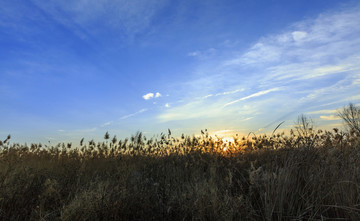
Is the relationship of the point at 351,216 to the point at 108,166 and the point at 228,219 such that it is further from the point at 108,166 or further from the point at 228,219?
the point at 108,166

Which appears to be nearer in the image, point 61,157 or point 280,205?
point 280,205

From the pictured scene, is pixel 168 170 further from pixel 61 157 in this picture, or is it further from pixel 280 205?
pixel 61 157


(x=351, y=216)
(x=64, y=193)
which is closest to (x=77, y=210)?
(x=64, y=193)

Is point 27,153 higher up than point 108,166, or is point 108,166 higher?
point 27,153

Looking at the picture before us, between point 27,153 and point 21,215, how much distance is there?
8554 millimetres

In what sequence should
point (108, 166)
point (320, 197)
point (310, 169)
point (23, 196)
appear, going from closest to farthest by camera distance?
point (320, 197) < point (310, 169) < point (23, 196) < point (108, 166)

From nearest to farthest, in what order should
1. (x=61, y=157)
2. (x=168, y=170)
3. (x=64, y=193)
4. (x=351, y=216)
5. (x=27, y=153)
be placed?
1. (x=351, y=216)
2. (x=64, y=193)
3. (x=168, y=170)
4. (x=61, y=157)
5. (x=27, y=153)

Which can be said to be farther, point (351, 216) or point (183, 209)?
point (183, 209)

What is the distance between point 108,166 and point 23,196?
3.75m

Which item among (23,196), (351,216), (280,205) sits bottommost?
(351,216)

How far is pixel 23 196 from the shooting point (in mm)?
4273

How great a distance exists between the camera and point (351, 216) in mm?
3121

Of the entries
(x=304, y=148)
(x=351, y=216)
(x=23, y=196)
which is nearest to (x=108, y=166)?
(x=23, y=196)

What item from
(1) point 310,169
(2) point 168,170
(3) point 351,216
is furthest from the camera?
(2) point 168,170
